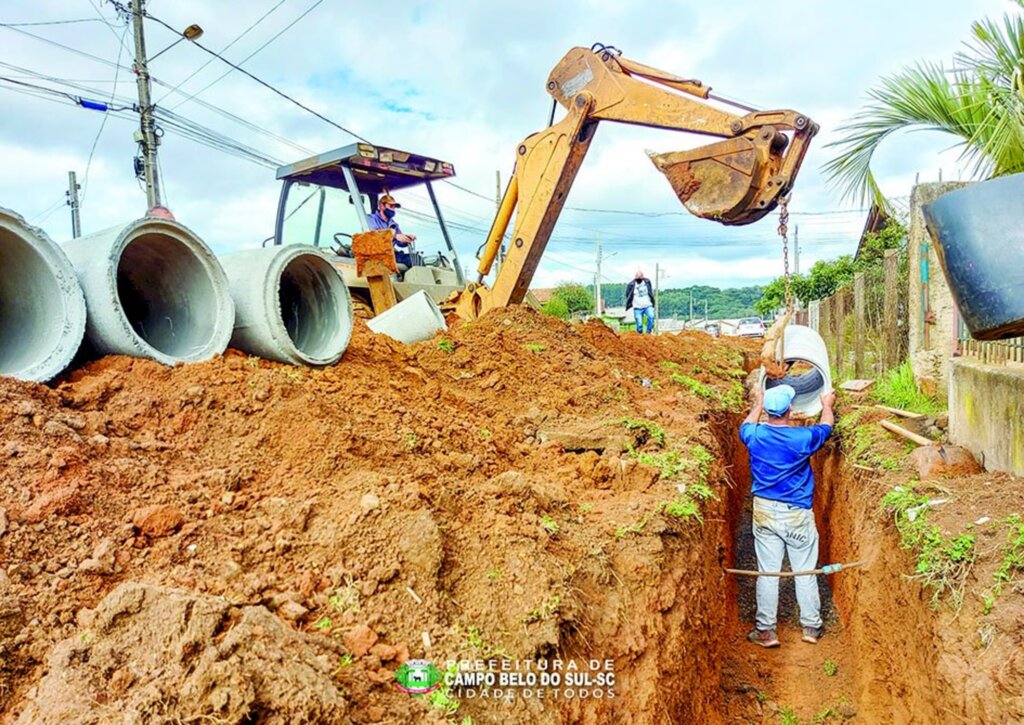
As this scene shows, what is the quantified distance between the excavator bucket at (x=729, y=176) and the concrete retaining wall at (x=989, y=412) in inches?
91.7

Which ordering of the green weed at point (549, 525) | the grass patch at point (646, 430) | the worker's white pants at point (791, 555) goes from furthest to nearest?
the worker's white pants at point (791, 555) → the grass patch at point (646, 430) → the green weed at point (549, 525)

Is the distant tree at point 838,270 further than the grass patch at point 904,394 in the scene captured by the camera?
Yes

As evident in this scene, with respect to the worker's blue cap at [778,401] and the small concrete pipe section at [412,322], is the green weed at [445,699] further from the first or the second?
the small concrete pipe section at [412,322]

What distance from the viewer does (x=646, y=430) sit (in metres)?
5.49

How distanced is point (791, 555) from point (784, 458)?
3.51 feet

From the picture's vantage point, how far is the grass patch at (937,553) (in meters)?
3.86

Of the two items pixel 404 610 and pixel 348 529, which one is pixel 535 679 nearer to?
pixel 404 610

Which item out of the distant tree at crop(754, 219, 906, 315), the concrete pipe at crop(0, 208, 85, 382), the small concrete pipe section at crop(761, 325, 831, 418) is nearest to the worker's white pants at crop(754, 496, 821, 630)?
the small concrete pipe section at crop(761, 325, 831, 418)

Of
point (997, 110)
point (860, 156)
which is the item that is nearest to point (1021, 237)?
point (997, 110)

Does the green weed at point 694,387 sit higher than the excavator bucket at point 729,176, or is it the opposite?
the excavator bucket at point 729,176

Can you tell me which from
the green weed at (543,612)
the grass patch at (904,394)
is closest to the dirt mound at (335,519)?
the green weed at (543,612)

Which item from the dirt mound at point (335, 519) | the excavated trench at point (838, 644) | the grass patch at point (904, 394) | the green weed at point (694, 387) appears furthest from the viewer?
the green weed at point (694, 387)

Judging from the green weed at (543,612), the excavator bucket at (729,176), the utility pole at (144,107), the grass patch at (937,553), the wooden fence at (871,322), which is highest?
the utility pole at (144,107)

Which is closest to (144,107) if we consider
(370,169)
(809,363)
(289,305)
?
(370,169)
